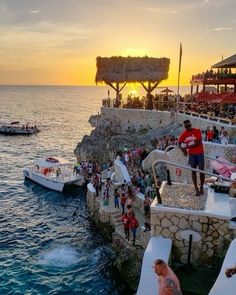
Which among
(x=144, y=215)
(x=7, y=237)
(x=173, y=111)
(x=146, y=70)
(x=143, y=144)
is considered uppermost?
(x=146, y=70)

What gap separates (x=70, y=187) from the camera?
3056 cm

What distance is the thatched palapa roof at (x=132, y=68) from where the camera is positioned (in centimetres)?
3950

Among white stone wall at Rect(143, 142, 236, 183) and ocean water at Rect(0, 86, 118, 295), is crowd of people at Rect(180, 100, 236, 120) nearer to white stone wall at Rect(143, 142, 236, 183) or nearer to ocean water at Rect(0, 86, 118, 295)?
white stone wall at Rect(143, 142, 236, 183)

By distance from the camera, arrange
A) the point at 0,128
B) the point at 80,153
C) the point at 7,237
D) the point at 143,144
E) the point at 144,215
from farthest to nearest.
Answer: the point at 0,128, the point at 80,153, the point at 143,144, the point at 7,237, the point at 144,215

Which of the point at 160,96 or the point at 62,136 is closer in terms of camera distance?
the point at 160,96

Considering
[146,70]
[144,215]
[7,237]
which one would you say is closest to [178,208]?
[144,215]

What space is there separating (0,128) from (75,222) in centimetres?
4736

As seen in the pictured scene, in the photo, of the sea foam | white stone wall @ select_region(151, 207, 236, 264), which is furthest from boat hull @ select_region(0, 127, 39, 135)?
white stone wall @ select_region(151, 207, 236, 264)

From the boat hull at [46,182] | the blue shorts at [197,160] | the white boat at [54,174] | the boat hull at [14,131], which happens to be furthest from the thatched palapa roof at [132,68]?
the boat hull at [14,131]

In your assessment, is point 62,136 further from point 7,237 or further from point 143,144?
point 7,237

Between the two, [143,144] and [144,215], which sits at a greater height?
[143,144]

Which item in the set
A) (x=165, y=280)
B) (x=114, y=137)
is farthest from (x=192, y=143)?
(x=114, y=137)

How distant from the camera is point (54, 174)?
31.7 metres

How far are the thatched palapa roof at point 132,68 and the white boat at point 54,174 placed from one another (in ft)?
35.1
